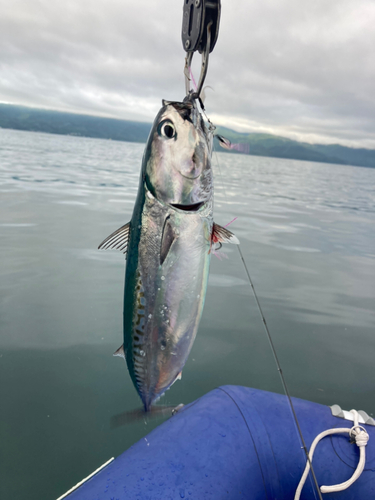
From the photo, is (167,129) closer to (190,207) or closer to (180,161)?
(180,161)

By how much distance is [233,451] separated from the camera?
239cm

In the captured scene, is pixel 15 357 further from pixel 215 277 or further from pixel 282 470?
pixel 215 277

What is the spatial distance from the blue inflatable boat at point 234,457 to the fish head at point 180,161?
169cm

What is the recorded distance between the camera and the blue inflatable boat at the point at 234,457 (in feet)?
6.85

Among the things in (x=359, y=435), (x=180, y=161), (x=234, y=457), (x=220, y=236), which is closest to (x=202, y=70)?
(x=180, y=161)

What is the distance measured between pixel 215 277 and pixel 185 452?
16.4 ft

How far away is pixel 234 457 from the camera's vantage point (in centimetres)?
236

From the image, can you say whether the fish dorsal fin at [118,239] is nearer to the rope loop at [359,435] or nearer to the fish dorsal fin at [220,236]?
the fish dorsal fin at [220,236]

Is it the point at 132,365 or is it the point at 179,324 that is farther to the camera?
the point at 132,365

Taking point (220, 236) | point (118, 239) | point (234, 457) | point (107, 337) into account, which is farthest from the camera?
point (107, 337)

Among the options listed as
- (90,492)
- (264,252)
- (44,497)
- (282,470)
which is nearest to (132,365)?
(90,492)

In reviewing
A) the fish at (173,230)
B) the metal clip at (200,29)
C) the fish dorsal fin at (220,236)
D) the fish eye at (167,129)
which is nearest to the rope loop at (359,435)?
the fish at (173,230)

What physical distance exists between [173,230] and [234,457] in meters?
1.77

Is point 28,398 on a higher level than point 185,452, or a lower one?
lower
